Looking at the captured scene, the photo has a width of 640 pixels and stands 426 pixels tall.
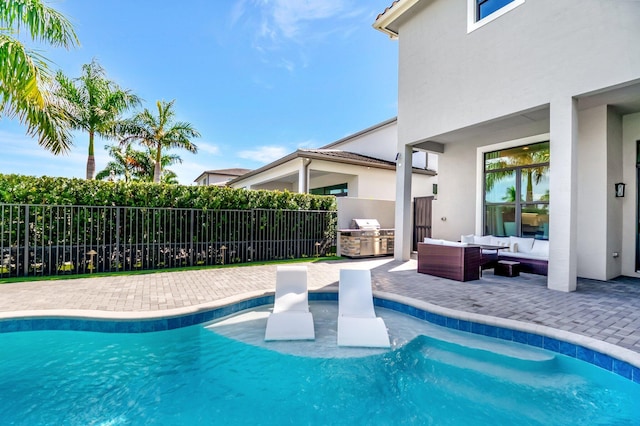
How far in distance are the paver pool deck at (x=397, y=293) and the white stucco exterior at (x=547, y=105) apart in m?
0.93

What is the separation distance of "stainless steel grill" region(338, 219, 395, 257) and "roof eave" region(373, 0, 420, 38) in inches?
288

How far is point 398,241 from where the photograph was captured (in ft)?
35.9

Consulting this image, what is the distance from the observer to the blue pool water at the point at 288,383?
306cm

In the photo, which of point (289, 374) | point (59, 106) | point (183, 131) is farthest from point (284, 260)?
point (183, 131)

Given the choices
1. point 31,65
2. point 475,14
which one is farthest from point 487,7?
point 31,65

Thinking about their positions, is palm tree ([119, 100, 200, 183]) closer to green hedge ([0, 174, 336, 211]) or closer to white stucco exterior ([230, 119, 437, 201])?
white stucco exterior ([230, 119, 437, 201])

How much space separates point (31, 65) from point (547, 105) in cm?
1178

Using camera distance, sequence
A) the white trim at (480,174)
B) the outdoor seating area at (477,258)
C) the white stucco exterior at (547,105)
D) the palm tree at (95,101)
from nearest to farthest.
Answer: the white stucco exterior at (547,105) < the outdoor seating area at (477,258) < the white trim at (480,174) < the palm tree at (95,101)

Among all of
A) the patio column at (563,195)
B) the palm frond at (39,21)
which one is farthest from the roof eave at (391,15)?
the palm frond at (39,21)

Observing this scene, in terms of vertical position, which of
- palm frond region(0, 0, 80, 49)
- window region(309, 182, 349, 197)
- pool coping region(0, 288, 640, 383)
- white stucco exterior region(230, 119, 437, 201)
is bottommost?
pool coping region(0, 288, 640, 383)

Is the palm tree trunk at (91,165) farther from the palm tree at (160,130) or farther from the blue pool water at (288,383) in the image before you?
the blue pool water at (288,383)

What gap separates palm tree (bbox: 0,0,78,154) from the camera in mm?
6316

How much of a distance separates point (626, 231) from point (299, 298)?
30.0ft

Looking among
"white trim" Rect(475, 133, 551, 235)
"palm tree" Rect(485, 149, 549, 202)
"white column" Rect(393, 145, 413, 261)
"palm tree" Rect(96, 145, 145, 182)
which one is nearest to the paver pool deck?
"white column" Rect(393, 145, 413, 261)
